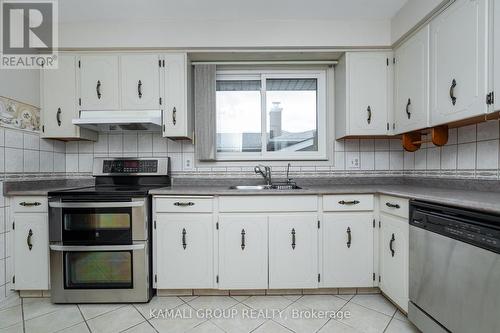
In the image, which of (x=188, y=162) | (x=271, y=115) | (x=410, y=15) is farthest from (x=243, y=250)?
(x=410, y=15)

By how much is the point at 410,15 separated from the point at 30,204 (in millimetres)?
3373

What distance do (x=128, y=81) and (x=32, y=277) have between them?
1804 millimetres

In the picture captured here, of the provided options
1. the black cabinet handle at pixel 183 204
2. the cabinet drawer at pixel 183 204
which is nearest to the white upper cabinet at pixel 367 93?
the cabinet drawer at pixel 183 204

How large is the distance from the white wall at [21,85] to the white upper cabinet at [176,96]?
117 cm

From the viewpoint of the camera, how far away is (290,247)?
195 cm

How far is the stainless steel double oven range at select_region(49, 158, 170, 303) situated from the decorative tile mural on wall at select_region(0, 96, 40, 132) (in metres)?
0.72

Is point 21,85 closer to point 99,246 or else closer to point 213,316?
point 99,246

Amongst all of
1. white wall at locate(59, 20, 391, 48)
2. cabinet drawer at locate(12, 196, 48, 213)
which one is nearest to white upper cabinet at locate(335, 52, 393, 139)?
white wall at locate(59, 20, 391, 48)

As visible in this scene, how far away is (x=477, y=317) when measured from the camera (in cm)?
113

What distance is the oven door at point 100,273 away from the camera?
1868 mm

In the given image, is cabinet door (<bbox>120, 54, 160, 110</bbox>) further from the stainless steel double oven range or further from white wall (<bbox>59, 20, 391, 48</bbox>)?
the stainless steel double oven range

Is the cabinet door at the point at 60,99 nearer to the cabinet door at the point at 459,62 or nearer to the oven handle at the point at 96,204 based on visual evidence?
the oven handle at the point at 96,204

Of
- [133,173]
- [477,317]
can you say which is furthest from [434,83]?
[133,173]

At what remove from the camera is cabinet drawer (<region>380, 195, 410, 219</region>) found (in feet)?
5.41
